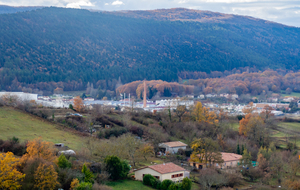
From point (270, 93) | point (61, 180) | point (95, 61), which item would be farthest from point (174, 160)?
point (95, 61)

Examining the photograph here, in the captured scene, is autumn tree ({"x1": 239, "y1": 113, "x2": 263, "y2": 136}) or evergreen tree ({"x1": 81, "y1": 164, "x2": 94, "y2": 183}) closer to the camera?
evergreen tree ({"x1": 81, "y1": 164, "x2": 94, "y2": 183})

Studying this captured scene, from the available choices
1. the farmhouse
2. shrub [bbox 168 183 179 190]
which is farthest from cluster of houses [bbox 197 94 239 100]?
shrub [bbox 168 183 179 190]

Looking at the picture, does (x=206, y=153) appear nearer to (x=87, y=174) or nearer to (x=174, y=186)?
(x=174, y=186)

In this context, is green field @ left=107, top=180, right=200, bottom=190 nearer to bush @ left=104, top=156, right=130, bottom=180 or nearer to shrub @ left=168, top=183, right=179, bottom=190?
bush @ left=104, top=156, right=130, bottom=180

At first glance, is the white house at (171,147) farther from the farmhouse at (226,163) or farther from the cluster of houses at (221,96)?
the cluster of houses at (221,96)

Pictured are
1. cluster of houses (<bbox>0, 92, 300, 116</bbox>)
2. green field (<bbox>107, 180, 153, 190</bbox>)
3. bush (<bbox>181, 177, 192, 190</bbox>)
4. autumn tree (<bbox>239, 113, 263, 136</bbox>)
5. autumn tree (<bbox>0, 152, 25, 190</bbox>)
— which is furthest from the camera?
cluster of houses (<bbox>0, 92, 300, 116</bbox>)

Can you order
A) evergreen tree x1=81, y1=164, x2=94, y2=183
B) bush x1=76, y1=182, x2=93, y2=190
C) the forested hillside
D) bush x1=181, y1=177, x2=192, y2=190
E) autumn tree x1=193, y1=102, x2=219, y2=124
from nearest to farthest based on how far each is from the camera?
1. bush x1=76, y1=182, x2=93, y2=190
2. evergreen tree x1=81, y1=164, x2=94, y2=183
3. bush x1=181, y1=177, x2=192, y2=190
4. autumn tree x1=193, y1=102, x2=219, y2=124
5. the forested hillside

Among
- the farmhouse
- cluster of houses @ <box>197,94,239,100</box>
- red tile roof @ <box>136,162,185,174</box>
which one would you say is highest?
red tile roof @ <box>136,162,185,174</box>

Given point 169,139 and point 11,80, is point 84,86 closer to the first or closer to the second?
point 11,80
